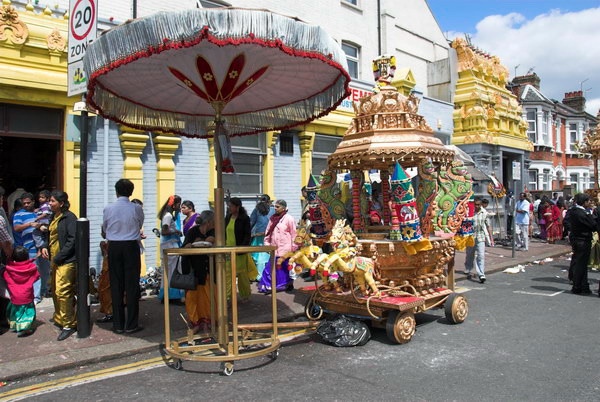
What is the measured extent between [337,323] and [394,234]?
1.33 m

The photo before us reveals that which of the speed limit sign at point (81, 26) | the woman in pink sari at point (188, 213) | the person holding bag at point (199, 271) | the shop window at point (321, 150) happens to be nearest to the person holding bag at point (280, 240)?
the woman in pink sari at point (188, 213)

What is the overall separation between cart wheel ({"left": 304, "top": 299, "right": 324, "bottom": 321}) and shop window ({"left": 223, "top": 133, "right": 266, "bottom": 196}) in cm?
534

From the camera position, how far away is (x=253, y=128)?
22.6 ft

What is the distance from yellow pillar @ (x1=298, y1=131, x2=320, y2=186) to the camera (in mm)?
12594

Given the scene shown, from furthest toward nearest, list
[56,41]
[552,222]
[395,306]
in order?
[552,222]
[56,41]
[395,306]

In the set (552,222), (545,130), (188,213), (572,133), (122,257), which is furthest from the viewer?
(572,133)

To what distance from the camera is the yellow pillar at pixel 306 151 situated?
496 inches

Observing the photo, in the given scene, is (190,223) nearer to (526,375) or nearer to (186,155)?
(186,155)

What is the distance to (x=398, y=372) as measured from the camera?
178 inches

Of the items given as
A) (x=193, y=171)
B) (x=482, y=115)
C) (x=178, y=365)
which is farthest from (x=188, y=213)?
(x=482, y=115)

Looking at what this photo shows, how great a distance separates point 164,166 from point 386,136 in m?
5.41

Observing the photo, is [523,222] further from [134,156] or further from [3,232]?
[3,232]

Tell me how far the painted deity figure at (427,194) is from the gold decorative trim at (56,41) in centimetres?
675

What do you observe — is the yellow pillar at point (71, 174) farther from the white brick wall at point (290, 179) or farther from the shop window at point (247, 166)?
the white brick wall at point (290, 179)
